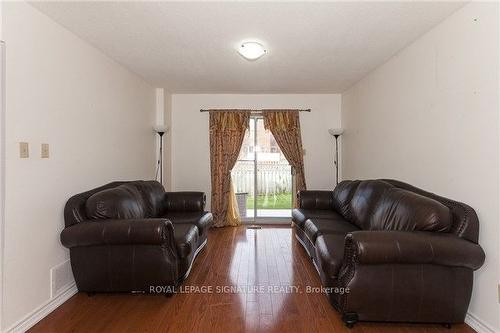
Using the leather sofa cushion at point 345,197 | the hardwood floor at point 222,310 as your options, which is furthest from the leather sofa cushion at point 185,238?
the leather sofa cushion at point 345,197

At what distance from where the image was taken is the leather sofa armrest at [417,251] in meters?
1.82

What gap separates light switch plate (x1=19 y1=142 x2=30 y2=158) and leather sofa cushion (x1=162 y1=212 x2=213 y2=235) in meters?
1.53

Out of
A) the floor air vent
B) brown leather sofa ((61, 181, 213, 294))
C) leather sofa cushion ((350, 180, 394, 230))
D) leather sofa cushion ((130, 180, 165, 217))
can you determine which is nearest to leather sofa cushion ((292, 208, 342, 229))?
leather sofa cushion ((350, 180, 394, 230))

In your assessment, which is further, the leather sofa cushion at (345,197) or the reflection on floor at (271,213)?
the reflection on floor at (271,213)

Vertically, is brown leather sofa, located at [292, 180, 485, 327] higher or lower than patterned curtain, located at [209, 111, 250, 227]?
lower

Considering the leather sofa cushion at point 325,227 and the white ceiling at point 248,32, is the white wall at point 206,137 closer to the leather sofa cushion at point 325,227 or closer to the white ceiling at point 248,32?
the white ceiling at point 248,32

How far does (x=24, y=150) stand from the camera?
2.04 m

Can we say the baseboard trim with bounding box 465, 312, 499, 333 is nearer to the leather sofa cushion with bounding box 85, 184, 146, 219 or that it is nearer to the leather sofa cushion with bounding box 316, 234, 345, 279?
the leather sofa cushion with bounding box 316, 234, 345, 279

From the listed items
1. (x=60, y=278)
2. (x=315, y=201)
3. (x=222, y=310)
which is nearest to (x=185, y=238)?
(x=222, y=310)

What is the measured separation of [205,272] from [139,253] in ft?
2.95

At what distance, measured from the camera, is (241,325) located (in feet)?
6.74

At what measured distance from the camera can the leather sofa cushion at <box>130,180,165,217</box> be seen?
10.8 feet

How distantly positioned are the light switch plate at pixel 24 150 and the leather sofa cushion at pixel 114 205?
2.06 feet

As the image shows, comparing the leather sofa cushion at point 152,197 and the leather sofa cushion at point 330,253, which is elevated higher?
the leather sofa cushion at point 152,197
